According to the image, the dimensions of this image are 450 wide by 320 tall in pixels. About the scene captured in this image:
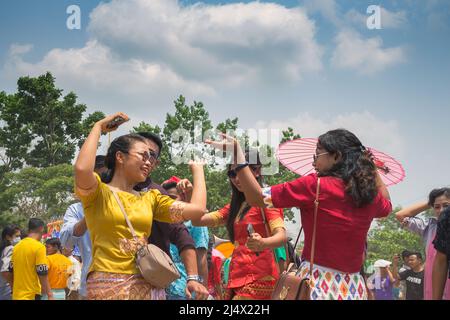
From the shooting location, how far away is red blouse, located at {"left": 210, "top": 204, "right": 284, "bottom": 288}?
4.10m

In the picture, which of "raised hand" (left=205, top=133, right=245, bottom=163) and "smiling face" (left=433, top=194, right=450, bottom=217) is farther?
"smiling face" (left=433, top=194, right=450, bottom=217)

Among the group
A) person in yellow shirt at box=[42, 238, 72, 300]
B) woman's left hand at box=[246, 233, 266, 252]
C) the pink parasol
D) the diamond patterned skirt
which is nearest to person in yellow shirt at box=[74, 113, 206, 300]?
woman's left hand at box=[246, 233, 266, 252]

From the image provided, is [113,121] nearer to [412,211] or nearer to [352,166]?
[352,166]

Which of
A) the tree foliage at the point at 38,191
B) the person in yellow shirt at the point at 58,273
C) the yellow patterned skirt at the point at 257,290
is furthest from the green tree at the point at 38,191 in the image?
the yellow patterned skirt at the point at 257,290

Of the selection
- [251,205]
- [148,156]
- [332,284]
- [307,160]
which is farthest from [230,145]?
[307,160]

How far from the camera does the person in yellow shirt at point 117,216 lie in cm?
307

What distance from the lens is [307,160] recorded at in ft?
14.6

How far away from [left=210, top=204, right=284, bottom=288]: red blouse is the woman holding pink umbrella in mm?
772

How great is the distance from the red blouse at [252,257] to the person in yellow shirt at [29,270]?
3514 mm

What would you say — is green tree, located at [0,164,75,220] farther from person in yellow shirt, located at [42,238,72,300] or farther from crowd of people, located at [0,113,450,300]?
crowd of people, located at [0,113,450,300]

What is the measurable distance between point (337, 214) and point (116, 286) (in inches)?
49.5

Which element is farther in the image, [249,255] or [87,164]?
[249,255]

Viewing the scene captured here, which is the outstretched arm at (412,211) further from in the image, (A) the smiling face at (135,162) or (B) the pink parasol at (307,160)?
(A) the smiling face at (135,162)
